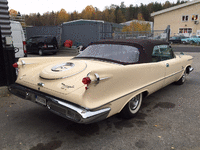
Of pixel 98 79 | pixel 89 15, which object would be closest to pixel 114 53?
pixel 98 79

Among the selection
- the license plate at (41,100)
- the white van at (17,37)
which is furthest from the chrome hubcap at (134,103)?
the white van at (17,37)

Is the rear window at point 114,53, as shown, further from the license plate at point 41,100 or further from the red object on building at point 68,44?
the red object on building at point 68,44

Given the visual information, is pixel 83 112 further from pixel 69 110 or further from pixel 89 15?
pixel 89 15

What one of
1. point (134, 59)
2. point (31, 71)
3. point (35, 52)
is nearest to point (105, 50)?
point (134, 59)

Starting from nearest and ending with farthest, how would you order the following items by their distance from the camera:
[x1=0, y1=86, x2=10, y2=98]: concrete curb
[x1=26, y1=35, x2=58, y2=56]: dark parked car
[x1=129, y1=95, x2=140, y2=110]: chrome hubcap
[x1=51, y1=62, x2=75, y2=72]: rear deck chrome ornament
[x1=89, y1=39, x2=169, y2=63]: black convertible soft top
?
[x1=51, y1=62, x2=75, y2=72]: rear deck chrome ornament, [x1=129, y1=95, x2=140, y2=110]: chrome hubcap, [x1=89, y1=39, x2=169, y2=63]: black convertible soft top, [x1=0, y1=86, x2=10, y2=98]: concrete curb, [x1=26, y1=35, x2=58, y2=56]: dark parked car

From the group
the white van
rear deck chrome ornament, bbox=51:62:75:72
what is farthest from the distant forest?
rear deck chrome ornament, bbox=51:62:75:72

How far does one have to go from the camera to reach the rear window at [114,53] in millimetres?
3383

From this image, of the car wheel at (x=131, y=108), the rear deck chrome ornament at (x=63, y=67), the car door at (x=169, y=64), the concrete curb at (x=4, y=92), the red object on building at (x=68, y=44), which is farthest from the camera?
the red object on building at (x=68, y=44)

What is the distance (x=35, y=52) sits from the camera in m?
14.6

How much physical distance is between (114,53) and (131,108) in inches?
44.8

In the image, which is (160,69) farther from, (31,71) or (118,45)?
(31,71)

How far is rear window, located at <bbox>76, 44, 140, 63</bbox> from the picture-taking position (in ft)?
11.1

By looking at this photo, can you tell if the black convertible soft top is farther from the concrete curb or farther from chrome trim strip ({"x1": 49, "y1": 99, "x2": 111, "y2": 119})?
the concrete curb

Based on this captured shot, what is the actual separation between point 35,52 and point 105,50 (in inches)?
484
